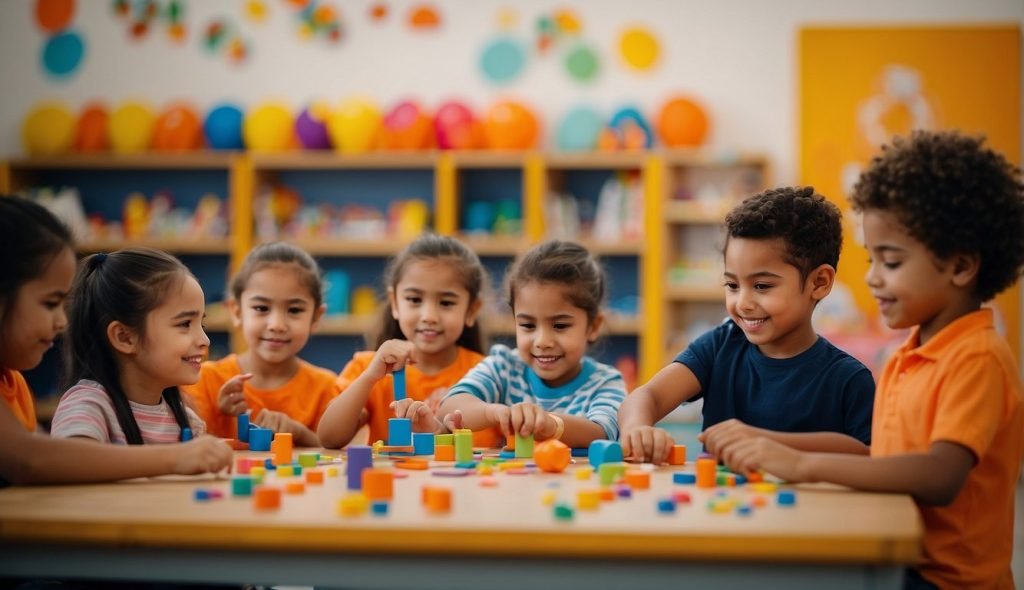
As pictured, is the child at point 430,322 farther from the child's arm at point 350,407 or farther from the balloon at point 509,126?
the balloon at point 509,126

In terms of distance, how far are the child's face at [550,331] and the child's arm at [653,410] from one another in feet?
0.83

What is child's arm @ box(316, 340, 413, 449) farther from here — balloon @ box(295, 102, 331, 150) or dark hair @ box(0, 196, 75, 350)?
balloon @ box(295, 102, 331, 150)

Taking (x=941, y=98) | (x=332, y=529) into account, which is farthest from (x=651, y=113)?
(x=332, y=529)

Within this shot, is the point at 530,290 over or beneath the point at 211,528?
over

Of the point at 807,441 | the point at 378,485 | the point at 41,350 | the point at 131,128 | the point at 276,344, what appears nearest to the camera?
the point at 378,485

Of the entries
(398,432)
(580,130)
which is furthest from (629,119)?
(398,432)

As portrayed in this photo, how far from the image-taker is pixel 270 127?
21.5 ft

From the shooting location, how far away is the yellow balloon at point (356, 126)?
6.45m

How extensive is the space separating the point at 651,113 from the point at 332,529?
5.46 metres

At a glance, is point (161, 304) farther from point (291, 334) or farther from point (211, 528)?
point (211, 528)

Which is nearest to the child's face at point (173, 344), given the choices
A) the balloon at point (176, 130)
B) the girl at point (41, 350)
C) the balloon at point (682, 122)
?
the girl at point (41, 350)

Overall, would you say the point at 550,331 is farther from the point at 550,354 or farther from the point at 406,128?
the point at 406,128

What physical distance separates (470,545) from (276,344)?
1.62m

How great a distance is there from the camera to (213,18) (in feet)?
22.9
